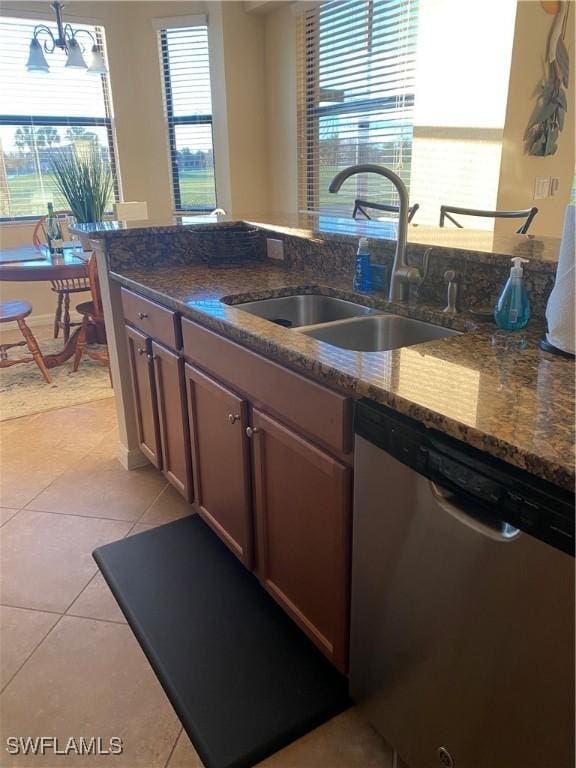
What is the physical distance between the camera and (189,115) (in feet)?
16.6

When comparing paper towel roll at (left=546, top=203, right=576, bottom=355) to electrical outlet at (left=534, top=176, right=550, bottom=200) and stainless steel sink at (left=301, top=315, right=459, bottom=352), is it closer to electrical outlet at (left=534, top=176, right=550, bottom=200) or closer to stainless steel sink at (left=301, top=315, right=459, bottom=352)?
stainless steel sink at (left=301, top=315, right=459, bottom=352)

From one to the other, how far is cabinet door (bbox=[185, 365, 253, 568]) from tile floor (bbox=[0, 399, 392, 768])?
0.40 metres

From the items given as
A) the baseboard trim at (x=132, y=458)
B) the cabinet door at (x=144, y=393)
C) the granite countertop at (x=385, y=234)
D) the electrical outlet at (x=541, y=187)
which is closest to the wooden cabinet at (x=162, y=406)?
the cabinet door at (x=144, y=393)

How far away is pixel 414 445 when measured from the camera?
105cm

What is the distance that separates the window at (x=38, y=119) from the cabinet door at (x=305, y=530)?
14.6 feet

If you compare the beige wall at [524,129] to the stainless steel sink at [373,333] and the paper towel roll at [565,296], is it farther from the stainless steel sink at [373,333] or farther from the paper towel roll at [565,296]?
the paper towel roll at [565,296]

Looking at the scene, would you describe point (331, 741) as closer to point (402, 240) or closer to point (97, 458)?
point (402, 240)

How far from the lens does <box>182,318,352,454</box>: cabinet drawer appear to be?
1.26 metres

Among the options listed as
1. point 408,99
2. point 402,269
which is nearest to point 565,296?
point 402,269

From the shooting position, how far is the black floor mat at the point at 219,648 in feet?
4.70

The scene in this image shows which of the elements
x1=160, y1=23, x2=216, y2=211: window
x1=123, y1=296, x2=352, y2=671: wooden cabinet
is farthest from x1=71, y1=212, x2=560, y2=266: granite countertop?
x1=160, y1=23, x2=216, y2=211: window

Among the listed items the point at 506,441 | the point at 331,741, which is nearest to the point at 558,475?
the point at 506,441

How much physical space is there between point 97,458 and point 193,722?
162 cm

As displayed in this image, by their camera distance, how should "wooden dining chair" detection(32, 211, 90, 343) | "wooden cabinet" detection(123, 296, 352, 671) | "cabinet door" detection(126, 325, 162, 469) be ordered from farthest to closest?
"wooden dining chair" detection(32, 211, 90, 343)
"cabinet door" detection(126, 325, 162, 469)
"wooden cabinet" detection(123, 296, 352, 671)
